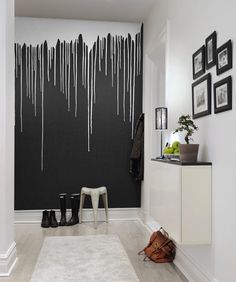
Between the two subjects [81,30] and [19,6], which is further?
[81,30]

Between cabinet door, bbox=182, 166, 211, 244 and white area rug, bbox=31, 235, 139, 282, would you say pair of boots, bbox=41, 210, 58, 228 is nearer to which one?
white area rug, bbox=31, 235, 139, 282

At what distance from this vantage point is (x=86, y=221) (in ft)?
15.6

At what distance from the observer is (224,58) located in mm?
2100

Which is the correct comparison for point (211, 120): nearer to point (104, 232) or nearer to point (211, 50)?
point (211, 50)

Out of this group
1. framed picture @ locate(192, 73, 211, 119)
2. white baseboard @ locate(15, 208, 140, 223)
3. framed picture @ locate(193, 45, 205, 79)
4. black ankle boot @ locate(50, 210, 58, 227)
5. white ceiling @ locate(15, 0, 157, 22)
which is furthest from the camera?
white baseboard @ locate(15, 208, 140, 223)

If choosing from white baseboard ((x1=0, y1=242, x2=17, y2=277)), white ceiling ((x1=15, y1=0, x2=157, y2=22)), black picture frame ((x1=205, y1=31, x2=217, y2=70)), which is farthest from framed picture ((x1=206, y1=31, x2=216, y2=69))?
white baseboard ((x1=0, y1=242, x2=17, y2=277))

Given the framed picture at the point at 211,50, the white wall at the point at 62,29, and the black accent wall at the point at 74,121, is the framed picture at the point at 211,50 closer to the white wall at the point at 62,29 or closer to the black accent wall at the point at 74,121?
the black accent wall at the point at 74,121

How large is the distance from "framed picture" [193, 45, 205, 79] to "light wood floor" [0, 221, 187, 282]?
167 cm

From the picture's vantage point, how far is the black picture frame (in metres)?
2.26

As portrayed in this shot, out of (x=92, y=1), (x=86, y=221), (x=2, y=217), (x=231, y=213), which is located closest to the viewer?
(x=231, y=213)

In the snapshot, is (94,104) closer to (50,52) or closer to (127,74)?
(127,74)

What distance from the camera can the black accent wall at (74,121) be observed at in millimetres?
4785

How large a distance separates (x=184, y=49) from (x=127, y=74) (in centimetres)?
210

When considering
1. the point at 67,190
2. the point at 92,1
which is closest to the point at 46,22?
the point at 92,1
